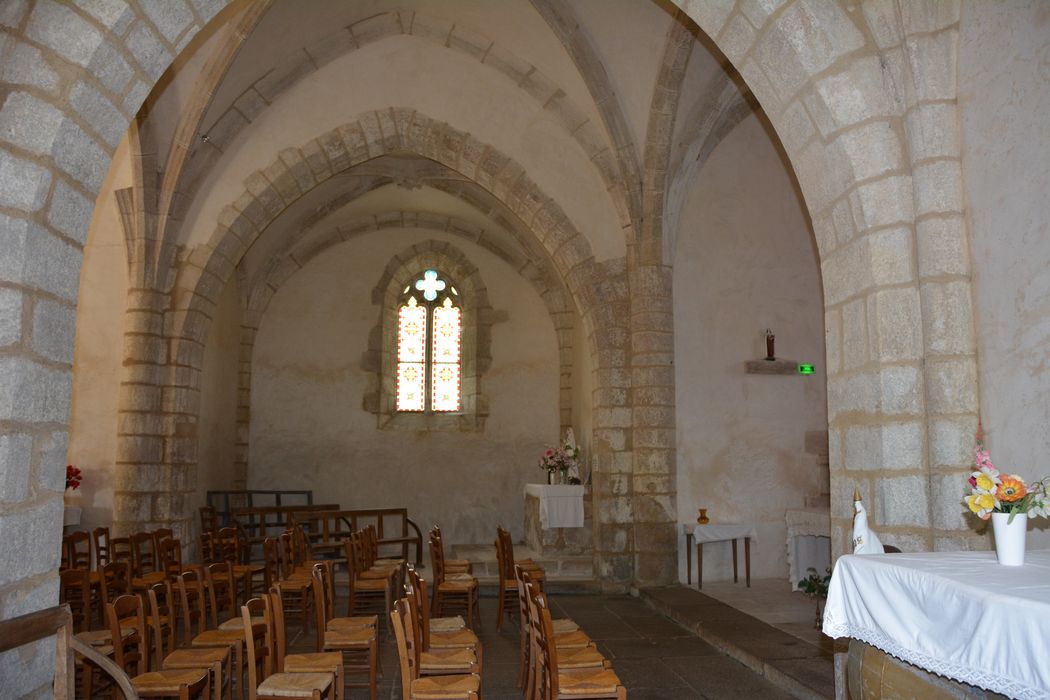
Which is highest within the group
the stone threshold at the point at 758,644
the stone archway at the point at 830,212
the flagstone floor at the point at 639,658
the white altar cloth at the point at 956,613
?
the stone archway at the point at 830,212

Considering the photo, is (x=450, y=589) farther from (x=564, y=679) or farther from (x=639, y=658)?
(x=564, y=679)

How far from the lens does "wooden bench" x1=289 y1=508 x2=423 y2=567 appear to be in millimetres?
9445

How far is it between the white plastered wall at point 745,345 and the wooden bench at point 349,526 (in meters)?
3.09

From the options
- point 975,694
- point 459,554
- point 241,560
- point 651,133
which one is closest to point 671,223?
point 651,133

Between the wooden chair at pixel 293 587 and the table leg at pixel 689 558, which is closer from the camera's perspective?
the wooden chair at pixel 293 587

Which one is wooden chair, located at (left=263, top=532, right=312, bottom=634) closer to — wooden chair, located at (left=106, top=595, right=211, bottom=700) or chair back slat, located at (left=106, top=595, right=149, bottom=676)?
chair back slat, located at (left=106, top=595, right=149, bottom=676)

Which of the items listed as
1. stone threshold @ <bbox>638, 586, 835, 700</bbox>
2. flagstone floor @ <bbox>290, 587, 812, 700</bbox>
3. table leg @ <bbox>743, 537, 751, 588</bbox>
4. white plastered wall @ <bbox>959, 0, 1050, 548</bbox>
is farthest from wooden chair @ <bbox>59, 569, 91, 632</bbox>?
table leg @ <bbox>743, 537, 751, 588</bbox>

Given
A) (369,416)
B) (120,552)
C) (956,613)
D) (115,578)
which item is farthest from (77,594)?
(369,416)

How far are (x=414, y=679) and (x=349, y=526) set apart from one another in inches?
233

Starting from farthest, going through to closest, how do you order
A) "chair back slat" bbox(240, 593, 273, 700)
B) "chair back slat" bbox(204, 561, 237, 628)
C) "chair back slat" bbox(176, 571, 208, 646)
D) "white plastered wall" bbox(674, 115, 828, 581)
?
"white plastered wall" bbox(674, 115, 828, 581) → "chair back slat" bbox(204, 561, 237, 628) → "chair back slat" bbox(176, 571, 208, 646) → "chair back slat" bbox(240, 593, 273, 700)

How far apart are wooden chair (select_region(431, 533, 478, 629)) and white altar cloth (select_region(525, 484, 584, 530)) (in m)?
2.33

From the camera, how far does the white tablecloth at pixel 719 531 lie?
27.9 feet

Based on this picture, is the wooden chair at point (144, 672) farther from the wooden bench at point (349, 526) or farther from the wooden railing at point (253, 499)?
the wooden railing at point (253, 499)

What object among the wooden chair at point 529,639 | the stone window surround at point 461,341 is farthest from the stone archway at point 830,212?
the stone window surround at point 461,341
